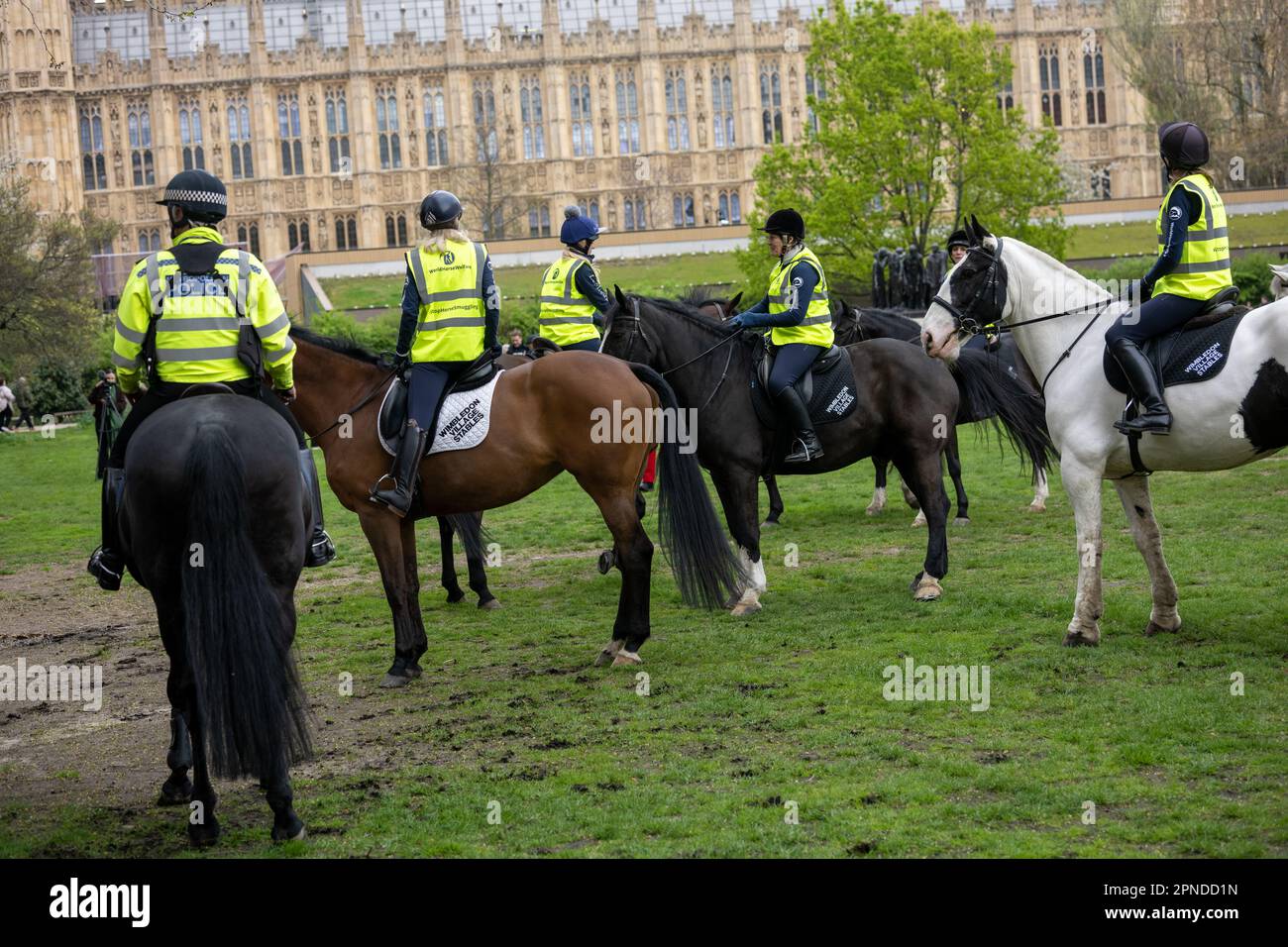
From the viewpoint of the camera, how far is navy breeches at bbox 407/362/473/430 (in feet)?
30.4

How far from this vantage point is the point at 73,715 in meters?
9.11

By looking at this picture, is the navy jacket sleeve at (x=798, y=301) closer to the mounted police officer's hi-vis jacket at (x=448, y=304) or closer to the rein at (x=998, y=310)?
the rein at (x=998, y=310)

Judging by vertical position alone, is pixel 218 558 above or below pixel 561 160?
below

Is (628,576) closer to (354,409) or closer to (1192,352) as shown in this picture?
(354,409)

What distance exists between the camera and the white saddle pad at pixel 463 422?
9336mm

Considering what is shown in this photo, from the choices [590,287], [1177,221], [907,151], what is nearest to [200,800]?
[1177,221]

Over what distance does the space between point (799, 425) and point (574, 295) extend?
2.37 m

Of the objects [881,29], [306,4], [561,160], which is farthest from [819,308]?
[306,4]

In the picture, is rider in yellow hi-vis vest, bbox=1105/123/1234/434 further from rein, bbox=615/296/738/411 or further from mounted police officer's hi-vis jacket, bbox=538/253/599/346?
mounted police officer's hi-vis jacket, bbox=538/253/599/346

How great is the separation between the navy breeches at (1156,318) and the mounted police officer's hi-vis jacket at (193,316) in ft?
16.2

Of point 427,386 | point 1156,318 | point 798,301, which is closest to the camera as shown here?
point 1156,318

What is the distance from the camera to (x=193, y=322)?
6.96 metres

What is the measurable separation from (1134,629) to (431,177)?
2936 inches

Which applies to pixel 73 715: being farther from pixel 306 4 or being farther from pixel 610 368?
pixel 306 4
